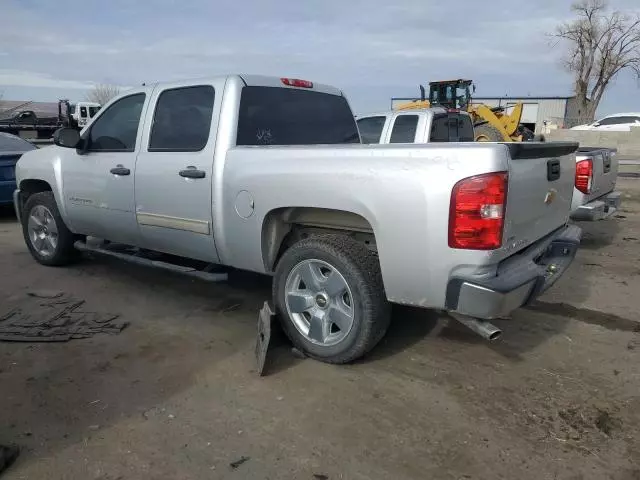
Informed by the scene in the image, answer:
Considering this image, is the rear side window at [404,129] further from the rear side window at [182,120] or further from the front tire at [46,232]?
the front tire at [46,232]

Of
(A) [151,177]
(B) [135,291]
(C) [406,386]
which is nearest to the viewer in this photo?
(C) [406,386]

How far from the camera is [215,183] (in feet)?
13.5

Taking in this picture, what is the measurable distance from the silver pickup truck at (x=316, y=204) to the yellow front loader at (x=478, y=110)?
12.1 m

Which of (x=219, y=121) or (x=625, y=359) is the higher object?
(x=219, y=121)

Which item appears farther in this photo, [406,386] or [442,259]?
[406,386]

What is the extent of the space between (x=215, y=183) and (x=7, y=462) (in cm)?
220

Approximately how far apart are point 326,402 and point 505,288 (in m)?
1.24

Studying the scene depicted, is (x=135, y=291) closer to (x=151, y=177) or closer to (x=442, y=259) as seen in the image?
(x=151, y=177)

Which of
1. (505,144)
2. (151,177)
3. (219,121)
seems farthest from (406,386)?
(151,177)

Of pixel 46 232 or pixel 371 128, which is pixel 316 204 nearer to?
pixel 46 232

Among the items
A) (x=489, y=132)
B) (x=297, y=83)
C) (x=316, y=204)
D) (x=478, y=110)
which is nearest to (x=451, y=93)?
(x=478, y=110)

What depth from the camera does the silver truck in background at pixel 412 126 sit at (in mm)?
8406

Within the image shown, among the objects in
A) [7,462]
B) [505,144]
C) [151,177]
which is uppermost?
[505,144]

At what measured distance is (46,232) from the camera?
6.14 metres
